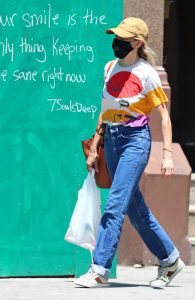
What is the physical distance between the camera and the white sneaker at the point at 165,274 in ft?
25.1

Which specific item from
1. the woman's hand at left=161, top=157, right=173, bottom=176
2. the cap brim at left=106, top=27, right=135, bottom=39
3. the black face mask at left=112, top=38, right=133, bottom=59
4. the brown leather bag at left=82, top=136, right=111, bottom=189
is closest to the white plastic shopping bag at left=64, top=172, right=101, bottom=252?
the brown leather bag at left=82, top=136, right=111, bottom=189

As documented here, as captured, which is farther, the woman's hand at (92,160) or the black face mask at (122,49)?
the woman's hand at (92,160)

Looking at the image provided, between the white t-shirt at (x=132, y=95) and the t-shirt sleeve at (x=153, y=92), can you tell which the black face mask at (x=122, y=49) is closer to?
the white t-shirt at (x=132, y=95)

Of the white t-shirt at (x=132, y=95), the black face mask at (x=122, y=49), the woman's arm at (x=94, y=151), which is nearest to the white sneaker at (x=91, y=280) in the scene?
the woman's arm at (x=94, y=151)

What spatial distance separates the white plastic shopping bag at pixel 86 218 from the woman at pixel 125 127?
0.95 ft

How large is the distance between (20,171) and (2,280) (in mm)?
761

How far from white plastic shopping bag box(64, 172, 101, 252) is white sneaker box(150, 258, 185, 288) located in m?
0.47

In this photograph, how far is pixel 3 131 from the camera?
7961 millimetres

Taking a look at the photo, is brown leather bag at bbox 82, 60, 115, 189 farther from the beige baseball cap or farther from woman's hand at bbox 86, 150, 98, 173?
the beige baseball cap

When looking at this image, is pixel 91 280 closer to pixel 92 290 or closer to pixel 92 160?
pixel 92 290

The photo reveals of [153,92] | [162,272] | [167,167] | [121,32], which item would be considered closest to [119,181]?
[167,167]

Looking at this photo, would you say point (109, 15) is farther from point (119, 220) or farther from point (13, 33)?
point (119, 220)

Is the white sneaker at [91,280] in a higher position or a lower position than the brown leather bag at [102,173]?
lower

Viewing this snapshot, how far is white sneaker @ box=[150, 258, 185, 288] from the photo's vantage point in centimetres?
764
